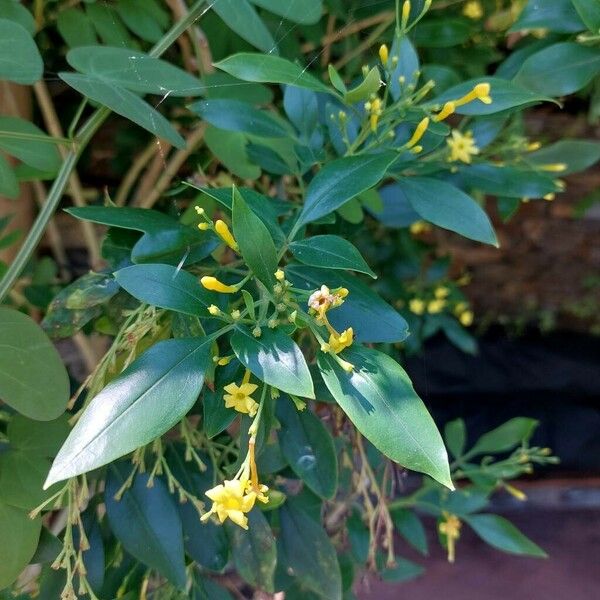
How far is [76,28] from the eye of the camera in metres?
0.71

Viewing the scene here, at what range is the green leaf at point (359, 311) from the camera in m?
0.48

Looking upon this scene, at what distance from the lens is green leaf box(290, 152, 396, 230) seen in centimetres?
48

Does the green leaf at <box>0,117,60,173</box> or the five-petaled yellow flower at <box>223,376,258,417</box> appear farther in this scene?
the green leaf at <box>0,117,60,173</box>

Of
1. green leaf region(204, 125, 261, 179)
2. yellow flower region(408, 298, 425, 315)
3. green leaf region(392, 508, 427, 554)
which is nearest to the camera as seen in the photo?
green leaf region(204, 125, 261, 179)

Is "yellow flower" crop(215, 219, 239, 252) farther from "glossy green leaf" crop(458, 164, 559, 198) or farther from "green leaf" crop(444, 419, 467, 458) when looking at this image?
"green leaf" crop(444, 419, 467, 458)

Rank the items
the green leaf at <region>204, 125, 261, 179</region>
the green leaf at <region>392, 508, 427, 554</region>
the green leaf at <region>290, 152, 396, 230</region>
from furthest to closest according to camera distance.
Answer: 1. the green leaf at <region>392, 508, 427, 554</region>
2. the green leaf at <region>204, 125, 261, 179</region>
3. the green leaf at <region>290, 152, 396, 230</region>

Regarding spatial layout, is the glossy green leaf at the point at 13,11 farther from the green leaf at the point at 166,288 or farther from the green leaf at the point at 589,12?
the green leaf at the point at 589,12

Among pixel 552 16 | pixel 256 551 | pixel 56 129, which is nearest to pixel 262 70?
pixel 552 16

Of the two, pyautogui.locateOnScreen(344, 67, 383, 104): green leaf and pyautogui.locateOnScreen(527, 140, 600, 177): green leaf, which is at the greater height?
pyautogui.locateOnScreen(344, 67, 383, 104): green leaf

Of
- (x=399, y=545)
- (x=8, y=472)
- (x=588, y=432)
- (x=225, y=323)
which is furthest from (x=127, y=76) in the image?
(x=588, y=432)

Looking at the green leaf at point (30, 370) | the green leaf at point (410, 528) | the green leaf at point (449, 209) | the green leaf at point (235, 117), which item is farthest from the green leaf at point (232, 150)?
the green leaf at point (410, 528)

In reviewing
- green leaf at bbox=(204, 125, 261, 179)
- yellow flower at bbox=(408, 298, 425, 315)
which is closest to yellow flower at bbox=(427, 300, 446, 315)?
yellow flower at bbox=(408, 298, 425, 315)

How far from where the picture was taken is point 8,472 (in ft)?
1.78

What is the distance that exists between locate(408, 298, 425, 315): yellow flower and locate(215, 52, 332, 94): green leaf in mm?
728
